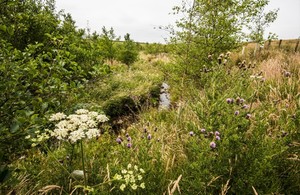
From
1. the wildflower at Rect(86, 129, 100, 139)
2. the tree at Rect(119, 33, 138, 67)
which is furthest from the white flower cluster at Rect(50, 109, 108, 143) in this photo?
the tree at Rect(119, 33, 138, 67)

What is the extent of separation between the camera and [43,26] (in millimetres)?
4676

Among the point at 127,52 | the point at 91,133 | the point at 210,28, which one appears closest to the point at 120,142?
the point at 91,133

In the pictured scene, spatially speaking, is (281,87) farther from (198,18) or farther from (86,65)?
(86,65)

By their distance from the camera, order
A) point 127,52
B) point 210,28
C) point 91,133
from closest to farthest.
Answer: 1. point 91,133
2. point 210,28
3. point 127,52

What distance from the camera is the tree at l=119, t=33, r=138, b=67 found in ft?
47.2

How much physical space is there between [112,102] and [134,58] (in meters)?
8.78

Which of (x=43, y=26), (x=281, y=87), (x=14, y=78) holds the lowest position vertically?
(x=281, y=87)

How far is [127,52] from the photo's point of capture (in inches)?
571

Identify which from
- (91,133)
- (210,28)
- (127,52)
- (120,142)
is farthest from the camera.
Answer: (127,52)

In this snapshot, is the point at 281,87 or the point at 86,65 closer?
the point at 281,87

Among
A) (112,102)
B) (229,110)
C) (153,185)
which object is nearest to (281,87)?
(229,110)

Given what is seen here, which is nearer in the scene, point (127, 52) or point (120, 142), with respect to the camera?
point (120, 142)

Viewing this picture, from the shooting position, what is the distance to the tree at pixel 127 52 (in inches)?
567

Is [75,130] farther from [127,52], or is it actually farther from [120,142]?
[127,52]
